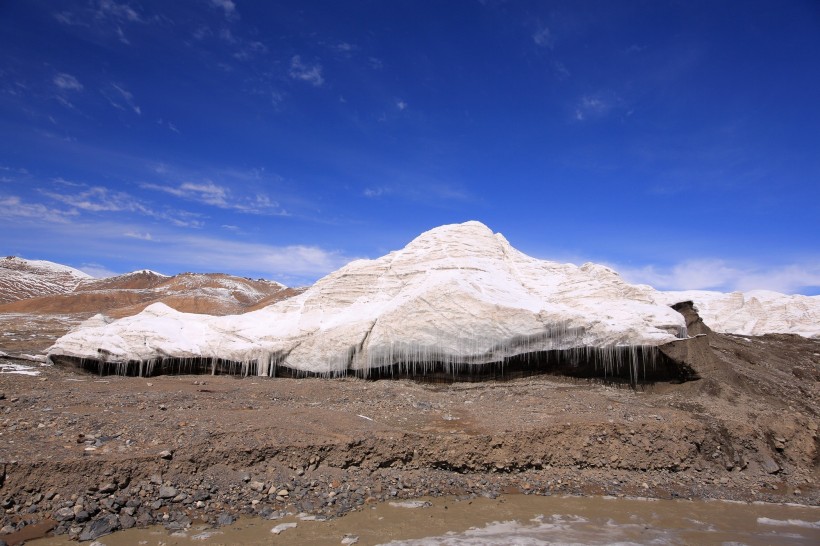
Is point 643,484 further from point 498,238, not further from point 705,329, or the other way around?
point 705,329

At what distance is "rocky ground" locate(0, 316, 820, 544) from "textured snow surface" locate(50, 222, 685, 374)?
112 cm

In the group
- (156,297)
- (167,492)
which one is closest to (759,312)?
(167,492)

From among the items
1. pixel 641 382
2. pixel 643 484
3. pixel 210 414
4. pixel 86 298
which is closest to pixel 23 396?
pixel 210 414

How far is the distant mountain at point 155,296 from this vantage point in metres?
41.8

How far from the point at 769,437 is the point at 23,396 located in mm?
14676

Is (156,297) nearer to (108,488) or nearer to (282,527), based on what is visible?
(108,488)

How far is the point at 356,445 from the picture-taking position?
309 inches

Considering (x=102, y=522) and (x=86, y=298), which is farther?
(x=86, y=298)

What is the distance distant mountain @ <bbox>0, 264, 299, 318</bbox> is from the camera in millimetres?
41750

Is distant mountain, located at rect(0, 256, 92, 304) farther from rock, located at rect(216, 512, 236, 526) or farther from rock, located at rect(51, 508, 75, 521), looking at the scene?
rock, located at rect(216, 512, 236, 526)

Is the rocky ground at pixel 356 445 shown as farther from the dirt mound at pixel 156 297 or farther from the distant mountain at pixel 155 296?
the distant mountain at pixel 155 296

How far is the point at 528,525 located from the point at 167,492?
16.0ft

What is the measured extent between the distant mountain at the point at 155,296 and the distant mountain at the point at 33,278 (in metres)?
2.23

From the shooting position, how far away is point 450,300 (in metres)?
13.1
